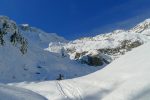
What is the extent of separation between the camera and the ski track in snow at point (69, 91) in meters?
6.35

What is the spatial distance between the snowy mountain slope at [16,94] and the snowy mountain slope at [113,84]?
0.80ft

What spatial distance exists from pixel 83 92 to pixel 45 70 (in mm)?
34003

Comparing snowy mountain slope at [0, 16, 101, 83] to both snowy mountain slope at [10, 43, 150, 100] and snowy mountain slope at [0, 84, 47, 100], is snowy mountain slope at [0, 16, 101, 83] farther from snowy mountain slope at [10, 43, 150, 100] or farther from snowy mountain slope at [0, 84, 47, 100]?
snowy mountain slope at [0, 84, 47, 100]

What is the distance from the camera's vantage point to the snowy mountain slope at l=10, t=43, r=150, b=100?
5.93 m

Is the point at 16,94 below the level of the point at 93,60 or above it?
below

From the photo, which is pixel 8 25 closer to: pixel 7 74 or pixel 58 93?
pixel 58 93

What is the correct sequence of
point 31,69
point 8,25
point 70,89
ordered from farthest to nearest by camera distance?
point 31,69 → point 8,25 → point 70,89

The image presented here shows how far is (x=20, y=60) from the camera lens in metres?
39.8

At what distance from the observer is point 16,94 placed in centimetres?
614

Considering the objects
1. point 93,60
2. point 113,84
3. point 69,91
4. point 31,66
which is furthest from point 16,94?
point 93,60

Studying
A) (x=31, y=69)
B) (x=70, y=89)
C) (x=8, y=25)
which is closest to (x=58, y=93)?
(x=70, y=89)

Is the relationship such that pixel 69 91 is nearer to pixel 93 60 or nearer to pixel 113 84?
pixel 113 84

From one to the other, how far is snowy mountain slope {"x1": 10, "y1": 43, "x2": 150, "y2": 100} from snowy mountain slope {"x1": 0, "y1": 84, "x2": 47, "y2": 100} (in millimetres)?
245

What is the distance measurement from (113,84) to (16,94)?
148cm
